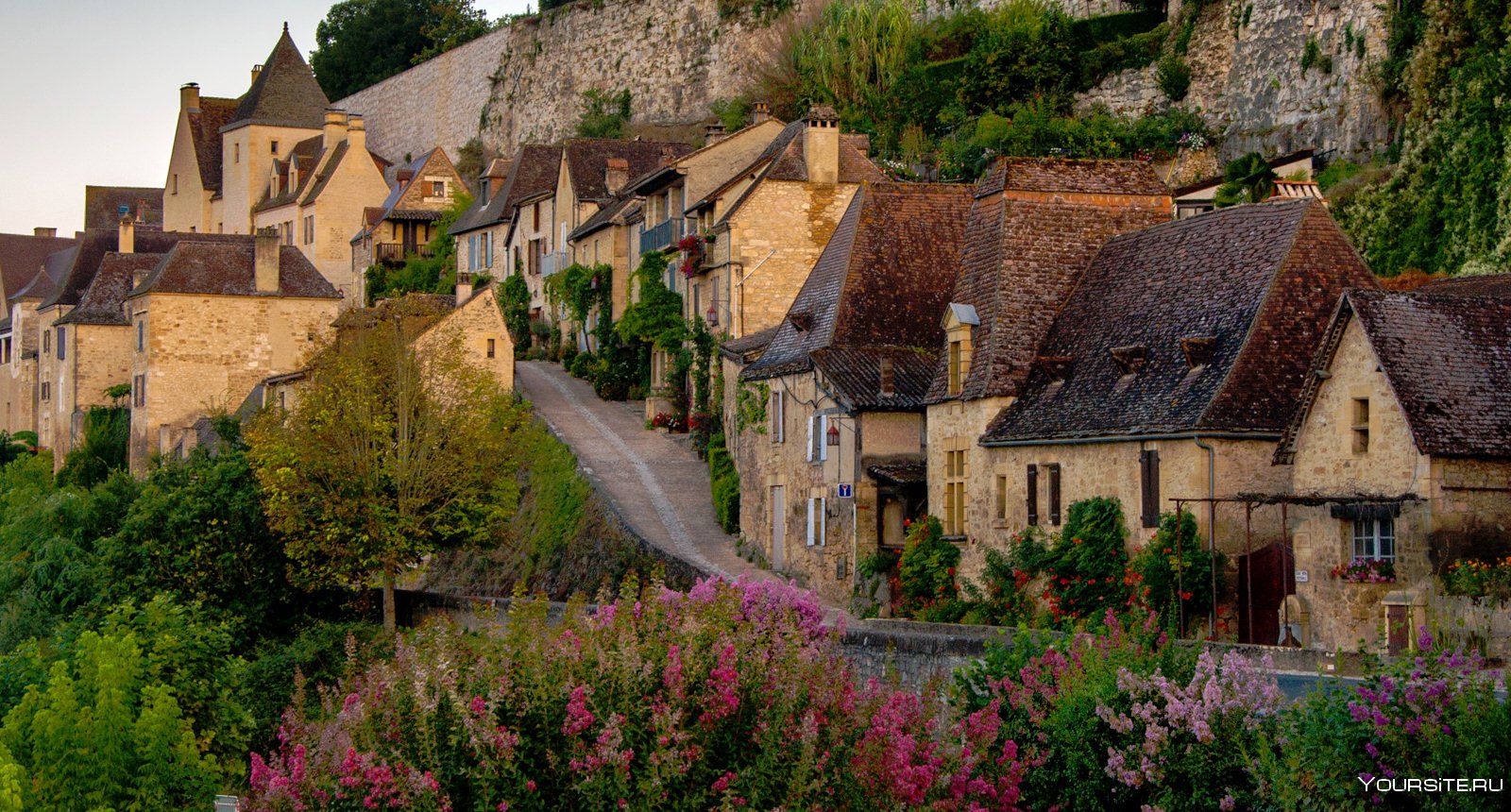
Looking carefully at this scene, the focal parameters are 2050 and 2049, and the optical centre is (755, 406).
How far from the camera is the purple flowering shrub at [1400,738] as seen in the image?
11.3 metres

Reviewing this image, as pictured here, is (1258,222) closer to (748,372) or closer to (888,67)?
(748,372)

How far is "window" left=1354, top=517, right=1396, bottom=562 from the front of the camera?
68.1 ft

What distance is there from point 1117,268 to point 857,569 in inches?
243

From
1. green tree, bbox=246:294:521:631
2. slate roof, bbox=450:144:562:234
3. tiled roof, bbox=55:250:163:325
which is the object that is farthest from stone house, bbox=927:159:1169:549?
tiled roof, bbox=55:250:163:325

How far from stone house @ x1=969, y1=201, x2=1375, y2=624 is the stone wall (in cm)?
1441

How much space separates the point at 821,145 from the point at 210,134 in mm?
58256

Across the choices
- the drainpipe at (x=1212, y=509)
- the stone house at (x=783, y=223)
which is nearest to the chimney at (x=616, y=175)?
Result: the stone house at (x=783, y=223)

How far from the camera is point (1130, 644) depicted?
1505 centimetres

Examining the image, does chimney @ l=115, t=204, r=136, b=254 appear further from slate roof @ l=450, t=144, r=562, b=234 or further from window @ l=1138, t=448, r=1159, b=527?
window @ l=1138, t=448, r=1159, b=527

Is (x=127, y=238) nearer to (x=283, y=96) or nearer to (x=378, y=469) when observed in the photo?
(x=283, y=96)

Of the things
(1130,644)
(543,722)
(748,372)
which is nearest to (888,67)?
(748,372)

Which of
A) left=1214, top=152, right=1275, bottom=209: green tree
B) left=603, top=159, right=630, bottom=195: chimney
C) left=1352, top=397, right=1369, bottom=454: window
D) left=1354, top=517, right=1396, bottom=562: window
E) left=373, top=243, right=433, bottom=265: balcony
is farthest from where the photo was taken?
left=373, top=243, right=433, bottom=265: balcony

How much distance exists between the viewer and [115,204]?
99.8 meters

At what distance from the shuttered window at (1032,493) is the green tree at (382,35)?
7767 cm
